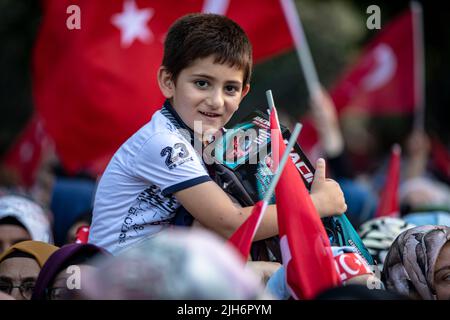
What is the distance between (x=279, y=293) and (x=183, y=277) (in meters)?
1.29

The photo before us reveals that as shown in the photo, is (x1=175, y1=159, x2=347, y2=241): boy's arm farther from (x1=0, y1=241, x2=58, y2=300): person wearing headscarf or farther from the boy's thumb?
(x1=0, y1=241, x2=58, y2=300): person wearing headscarf

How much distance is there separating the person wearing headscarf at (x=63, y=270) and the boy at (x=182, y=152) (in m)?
0.31

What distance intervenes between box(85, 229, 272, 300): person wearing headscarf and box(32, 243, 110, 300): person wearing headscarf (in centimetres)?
112

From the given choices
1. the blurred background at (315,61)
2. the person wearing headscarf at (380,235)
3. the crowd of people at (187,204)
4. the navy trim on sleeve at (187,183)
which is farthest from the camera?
the blurred background at (315,61)

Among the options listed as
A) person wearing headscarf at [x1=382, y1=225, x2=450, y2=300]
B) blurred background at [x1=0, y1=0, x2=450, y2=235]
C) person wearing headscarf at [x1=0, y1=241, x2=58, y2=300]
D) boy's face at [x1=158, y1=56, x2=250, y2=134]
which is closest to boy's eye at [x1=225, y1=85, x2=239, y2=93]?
boy's face at [x1=158, y1=56, x2=250, y2=134]

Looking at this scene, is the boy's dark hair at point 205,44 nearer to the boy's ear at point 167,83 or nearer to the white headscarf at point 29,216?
the boy's ear at point 167,83

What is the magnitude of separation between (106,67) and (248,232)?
4.89 m

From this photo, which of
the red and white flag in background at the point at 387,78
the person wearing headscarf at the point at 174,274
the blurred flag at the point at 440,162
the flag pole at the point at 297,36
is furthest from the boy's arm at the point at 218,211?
the blurred flag at the point at 440,162

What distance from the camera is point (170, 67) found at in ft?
13.4

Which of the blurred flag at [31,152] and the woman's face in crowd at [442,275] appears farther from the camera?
the blurred flag at [31,152]

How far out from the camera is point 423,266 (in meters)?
3.89

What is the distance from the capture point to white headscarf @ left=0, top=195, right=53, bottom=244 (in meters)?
5.32

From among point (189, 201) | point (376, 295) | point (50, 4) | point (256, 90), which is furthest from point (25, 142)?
point (376, 295)

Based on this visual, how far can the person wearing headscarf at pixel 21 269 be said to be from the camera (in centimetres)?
406
